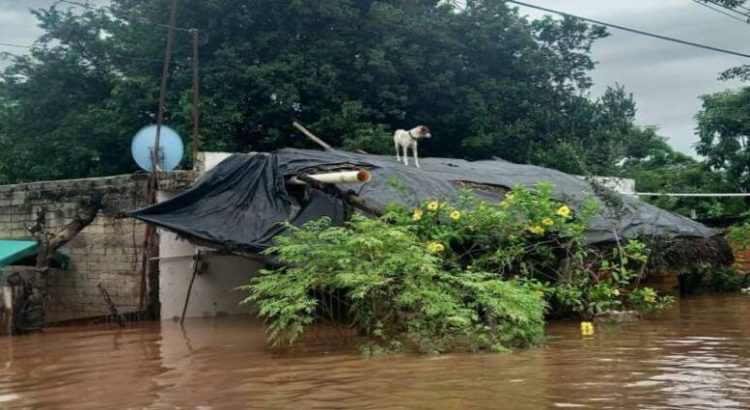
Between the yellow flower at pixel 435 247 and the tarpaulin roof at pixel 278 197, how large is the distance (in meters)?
1.25

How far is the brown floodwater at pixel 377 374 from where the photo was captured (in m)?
5.73

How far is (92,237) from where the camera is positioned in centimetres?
1281

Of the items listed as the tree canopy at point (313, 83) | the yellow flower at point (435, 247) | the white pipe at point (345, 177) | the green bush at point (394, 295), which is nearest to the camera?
the green bush at point (394, 295)

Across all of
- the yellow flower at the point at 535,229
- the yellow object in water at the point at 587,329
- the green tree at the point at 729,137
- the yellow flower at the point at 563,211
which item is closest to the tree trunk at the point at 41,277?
the yellow flower at the point at 535,229

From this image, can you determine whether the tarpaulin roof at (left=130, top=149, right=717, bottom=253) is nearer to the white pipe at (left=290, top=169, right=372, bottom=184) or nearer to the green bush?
the white pipe at (left=290, top=169, right=372, bottom=184)

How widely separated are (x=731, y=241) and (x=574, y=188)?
4.48m

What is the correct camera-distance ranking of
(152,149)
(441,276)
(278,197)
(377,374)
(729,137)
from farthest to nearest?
(729,137)
(152,149)
(278,197)
(441,276)
(377,374)

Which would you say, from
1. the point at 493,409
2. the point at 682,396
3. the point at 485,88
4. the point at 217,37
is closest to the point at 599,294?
the point at 682,396

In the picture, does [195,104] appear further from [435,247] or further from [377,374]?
[377,374]

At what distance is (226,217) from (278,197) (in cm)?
80

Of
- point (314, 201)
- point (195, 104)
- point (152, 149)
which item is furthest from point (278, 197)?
point (195, 104)

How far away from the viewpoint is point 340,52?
18219 millimetres

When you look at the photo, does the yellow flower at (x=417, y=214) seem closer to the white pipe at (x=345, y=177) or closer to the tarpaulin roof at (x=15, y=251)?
the white pipe at (x=345, y=177)

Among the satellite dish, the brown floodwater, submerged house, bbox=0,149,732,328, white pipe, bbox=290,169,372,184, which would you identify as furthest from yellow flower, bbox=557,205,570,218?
the satellite dish
